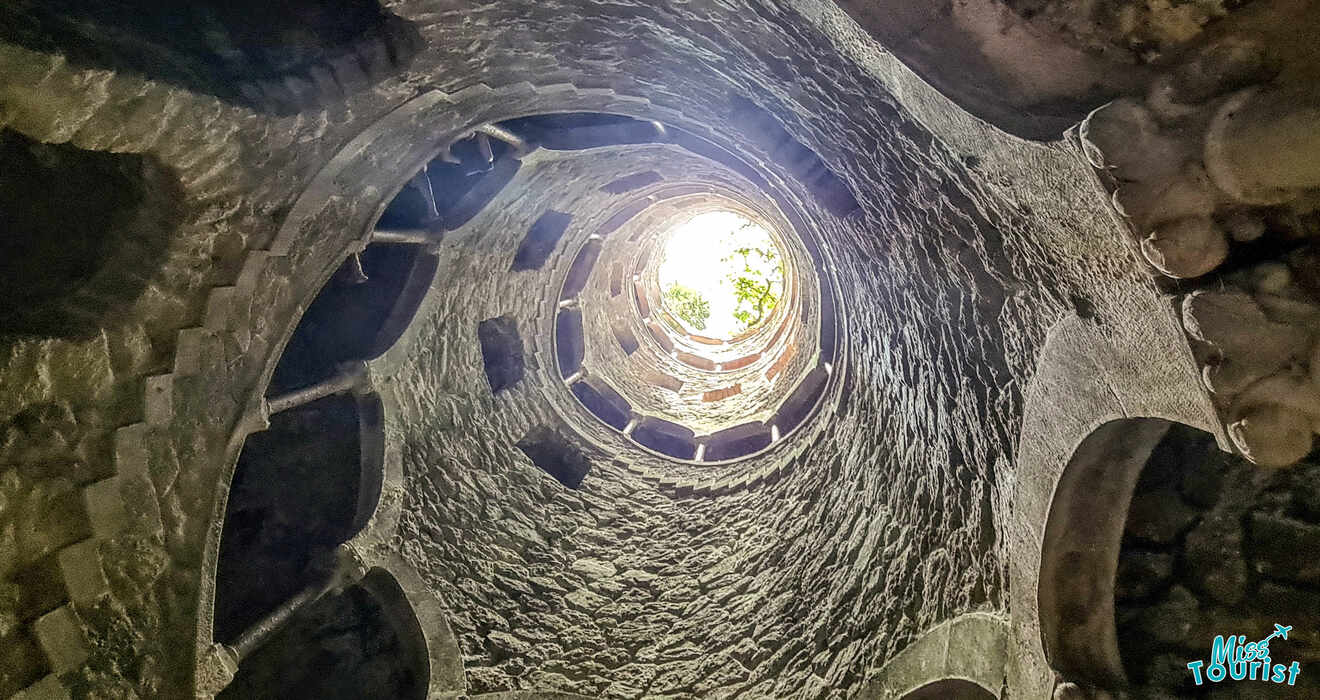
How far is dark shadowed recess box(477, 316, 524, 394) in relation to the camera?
4836 millimetres

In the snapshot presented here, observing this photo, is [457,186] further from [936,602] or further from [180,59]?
[936,602]

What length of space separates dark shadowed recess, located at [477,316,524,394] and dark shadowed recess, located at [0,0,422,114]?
247 centimetres

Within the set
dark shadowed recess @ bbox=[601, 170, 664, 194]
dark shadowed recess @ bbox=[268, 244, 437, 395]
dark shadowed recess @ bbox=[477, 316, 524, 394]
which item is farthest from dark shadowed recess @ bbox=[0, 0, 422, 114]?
dark shadowed recess @ bbox=[601, 170, 664, 194]

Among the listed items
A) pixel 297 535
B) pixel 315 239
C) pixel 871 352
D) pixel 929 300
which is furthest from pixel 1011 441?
pixel 297 535

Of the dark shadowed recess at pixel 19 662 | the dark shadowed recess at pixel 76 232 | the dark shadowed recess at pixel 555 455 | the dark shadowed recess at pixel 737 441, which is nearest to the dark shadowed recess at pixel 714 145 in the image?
the dark shadowed recess at pixel 737 441

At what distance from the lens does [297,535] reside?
3781 millimetres

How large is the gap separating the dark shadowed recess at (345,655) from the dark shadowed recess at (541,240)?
7.37 ft

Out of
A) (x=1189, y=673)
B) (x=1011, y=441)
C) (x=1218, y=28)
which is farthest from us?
(x=1011, y=441)

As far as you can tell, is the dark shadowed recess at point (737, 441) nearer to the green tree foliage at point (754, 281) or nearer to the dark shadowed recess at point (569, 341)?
the dark shadowed recess at point (569, 341)

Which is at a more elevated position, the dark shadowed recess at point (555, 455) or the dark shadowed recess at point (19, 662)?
the dark shadowed recess at point (555, 455)

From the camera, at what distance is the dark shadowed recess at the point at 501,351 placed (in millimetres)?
4836

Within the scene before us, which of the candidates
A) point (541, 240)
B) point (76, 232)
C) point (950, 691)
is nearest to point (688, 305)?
point (541, 240)

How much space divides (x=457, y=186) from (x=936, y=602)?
10.2ft

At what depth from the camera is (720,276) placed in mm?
8547
